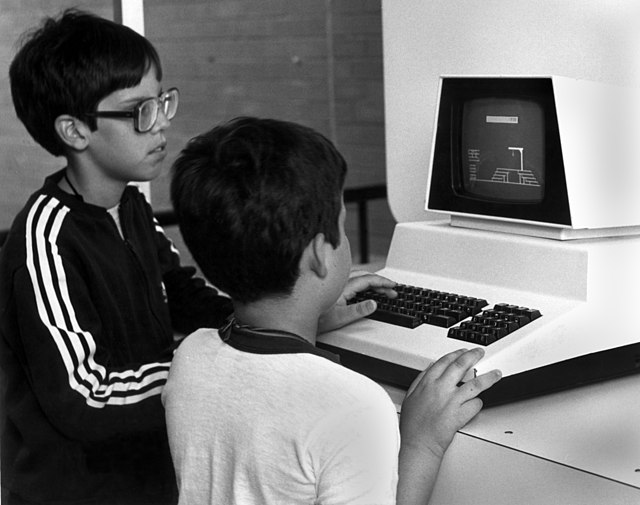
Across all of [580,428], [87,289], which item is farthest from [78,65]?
[580,428]

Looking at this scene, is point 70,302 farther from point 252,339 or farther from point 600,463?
point 600,463

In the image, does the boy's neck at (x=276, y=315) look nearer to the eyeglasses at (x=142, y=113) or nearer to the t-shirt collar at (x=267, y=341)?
the t-shirt collar at (x=267, y=341)

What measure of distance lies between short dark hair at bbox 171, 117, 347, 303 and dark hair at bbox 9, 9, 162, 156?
0.47 m

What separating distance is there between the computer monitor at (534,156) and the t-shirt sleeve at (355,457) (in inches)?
22.5

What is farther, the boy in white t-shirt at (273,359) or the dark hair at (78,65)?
the dark hair at (78,65)

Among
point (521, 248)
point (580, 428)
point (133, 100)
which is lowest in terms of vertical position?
point (580, 428)

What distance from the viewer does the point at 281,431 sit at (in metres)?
0.92

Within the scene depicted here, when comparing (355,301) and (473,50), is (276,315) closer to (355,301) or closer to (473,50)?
(355,301)

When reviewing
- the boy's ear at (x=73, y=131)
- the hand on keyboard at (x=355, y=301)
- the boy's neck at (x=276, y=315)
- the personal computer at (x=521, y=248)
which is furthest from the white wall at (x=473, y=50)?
the boy's neck at (x=276, y=315)

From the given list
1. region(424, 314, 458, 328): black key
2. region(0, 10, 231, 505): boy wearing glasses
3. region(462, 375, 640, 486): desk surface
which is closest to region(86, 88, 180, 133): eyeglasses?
region(0, 10, 231, 505): boy wearing glasses

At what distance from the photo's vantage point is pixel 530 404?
118 cm

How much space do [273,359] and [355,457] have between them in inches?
4.8

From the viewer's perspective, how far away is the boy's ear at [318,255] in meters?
0.98

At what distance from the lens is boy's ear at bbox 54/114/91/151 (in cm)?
144
